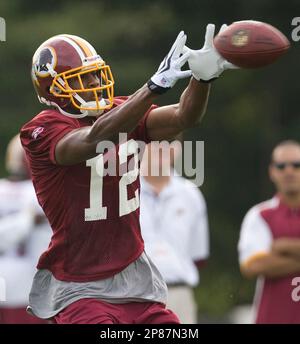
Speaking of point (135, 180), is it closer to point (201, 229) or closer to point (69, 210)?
point (69, 210)

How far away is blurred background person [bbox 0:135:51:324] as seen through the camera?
8523 millimetres

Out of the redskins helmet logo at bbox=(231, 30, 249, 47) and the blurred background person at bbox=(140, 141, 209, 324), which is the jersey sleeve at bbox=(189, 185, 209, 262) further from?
the redskins helmet logo at bbox=(231, 30, 249, 47)

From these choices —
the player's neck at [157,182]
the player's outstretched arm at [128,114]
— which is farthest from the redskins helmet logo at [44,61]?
the player's neck at [157,182]

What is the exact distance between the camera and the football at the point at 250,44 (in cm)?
515

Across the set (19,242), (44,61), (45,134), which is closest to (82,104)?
(45,134)

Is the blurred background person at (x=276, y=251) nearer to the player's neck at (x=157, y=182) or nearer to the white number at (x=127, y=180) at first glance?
the player's neck at (x=157, y=182)

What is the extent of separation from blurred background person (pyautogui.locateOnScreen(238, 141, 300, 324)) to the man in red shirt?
2.00m

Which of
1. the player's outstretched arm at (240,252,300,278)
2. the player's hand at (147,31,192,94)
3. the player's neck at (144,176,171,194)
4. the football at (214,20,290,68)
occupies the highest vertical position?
the football at (214,20,290,68)

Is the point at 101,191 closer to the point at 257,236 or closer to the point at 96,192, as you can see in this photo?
the point at 96,192

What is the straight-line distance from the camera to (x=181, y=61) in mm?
5133

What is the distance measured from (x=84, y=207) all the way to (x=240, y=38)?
1.04m

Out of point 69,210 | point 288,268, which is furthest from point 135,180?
point 288,268

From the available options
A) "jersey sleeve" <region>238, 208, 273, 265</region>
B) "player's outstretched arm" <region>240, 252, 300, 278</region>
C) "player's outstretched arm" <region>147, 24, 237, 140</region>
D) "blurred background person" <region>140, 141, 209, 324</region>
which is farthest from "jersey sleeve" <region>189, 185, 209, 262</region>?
"player's outstretched arm" <region>147, 24, 237, 140</region>

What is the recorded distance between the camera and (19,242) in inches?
336
